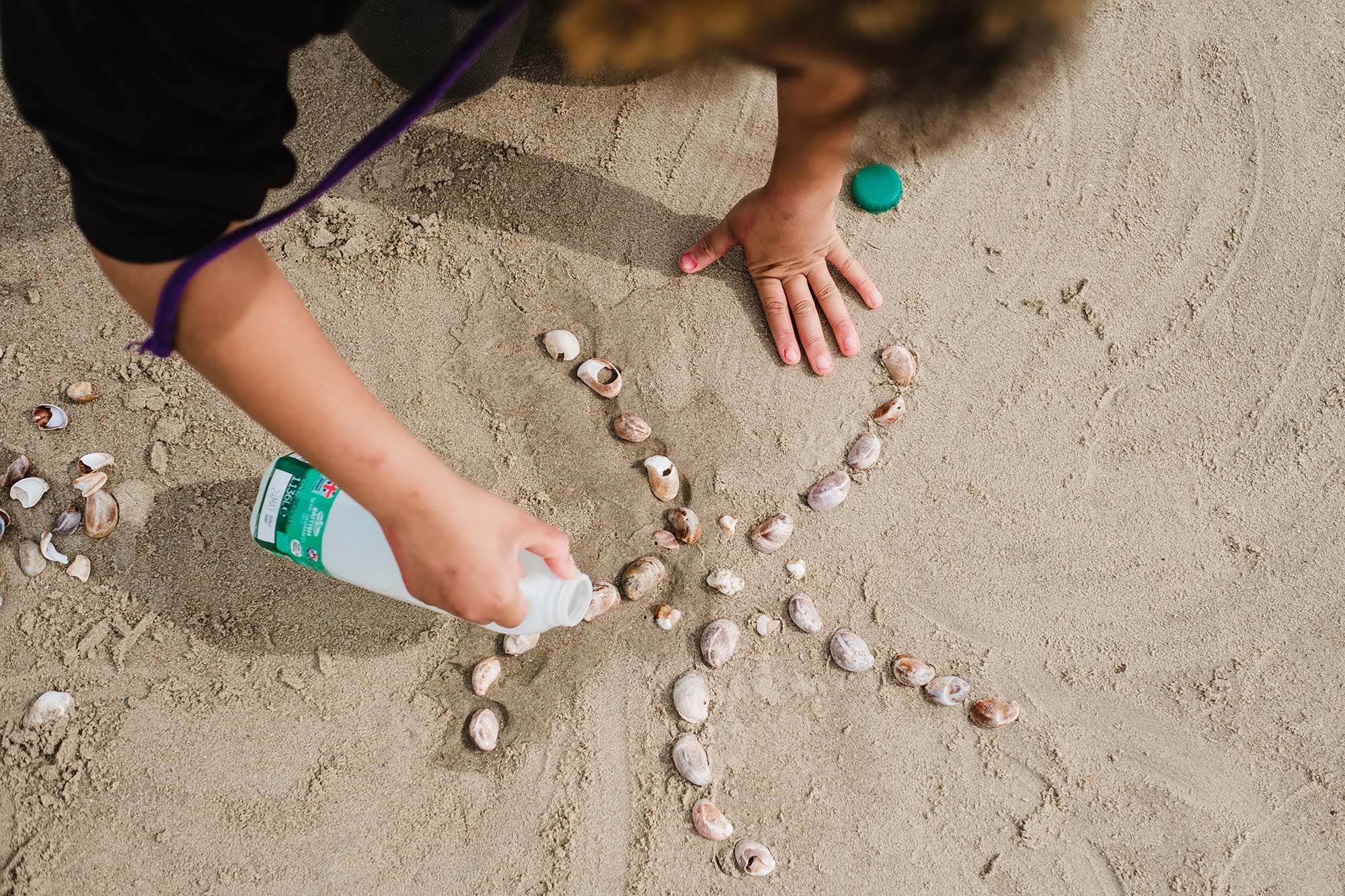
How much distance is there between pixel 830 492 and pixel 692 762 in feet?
2.06

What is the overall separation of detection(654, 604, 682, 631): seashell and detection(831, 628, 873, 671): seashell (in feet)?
1.10

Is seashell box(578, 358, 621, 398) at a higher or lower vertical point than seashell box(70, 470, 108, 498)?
higher

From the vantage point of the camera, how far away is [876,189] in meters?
2.04

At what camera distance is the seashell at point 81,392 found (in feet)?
6.11

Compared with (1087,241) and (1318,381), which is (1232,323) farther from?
(1087,241)

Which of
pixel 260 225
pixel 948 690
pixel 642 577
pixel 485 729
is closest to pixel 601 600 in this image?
pixel 642 577

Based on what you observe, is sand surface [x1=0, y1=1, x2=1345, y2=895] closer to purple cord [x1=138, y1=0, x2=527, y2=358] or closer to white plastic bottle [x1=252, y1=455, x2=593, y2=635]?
white plastic bottle [x1=252, y1=455, x2=593, y2=635]

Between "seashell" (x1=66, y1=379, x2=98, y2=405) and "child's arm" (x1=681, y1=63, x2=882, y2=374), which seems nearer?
"child's arm" (x1=681, y1=63, x2=882, y2=374)

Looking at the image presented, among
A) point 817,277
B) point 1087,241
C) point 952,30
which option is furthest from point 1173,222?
point 952,30

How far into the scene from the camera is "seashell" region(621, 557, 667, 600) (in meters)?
1.81

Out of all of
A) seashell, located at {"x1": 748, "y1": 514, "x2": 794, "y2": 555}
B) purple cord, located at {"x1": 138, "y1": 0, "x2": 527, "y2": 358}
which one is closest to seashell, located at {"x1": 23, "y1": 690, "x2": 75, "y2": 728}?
purple cord, located at {"x1": 138, "y1": 0, "x2": 527, "y2": 358}

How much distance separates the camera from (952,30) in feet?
2.54

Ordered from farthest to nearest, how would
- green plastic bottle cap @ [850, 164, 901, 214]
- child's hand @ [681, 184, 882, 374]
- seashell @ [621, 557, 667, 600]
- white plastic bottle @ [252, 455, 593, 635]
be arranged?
green plastic bottle cap @ [850, 164, 901, 214] < child's hand @ [681, 184, 882, 374] < seashell @ [621, 557, 667, 600] < white plastic bottle @ [252, 455, 593, 635]

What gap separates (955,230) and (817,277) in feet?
1.23
